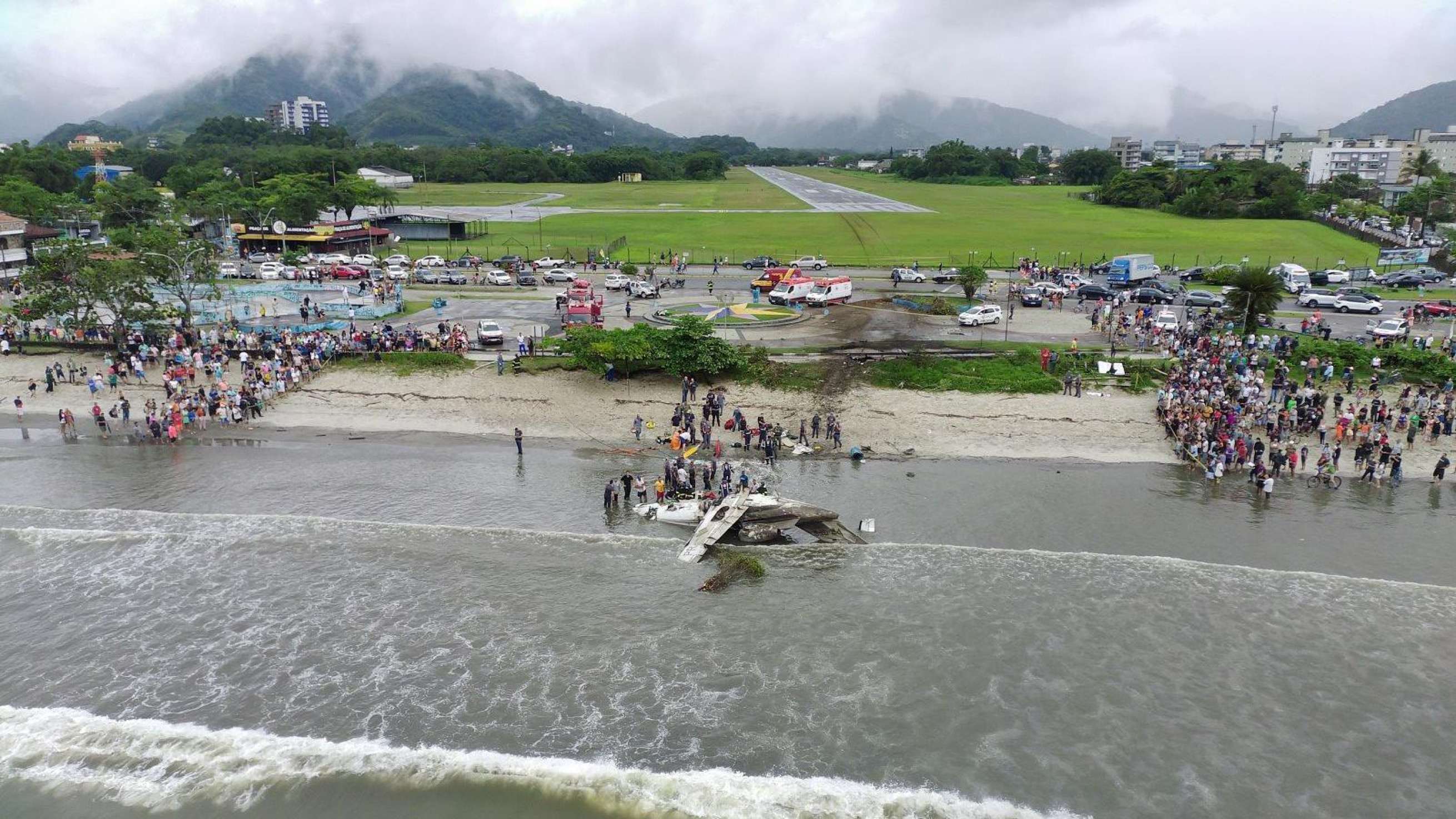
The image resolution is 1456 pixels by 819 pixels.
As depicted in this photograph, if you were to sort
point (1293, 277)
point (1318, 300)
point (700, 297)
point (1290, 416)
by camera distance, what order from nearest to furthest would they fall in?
point (1290, 416), point (1318, 300), point (700, 297), point (1293, 277)

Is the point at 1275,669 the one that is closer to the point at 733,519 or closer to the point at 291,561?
the point at 733,519

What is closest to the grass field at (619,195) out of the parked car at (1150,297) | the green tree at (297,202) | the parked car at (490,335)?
the green tree at (297,202)

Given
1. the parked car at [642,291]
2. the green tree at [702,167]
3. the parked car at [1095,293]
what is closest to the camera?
the parked car at [1095,293]

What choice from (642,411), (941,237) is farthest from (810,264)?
(642,411)

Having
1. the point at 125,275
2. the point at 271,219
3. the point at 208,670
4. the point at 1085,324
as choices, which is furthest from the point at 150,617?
the point at 271,219

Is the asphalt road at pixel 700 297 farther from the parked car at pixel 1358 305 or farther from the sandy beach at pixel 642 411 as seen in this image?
the sandy beach at pixel 642 411

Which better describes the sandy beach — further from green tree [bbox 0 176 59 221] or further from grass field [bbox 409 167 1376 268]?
green tree [bbox 0 176 59 221]

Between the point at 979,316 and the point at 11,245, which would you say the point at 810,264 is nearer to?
the point at 979,316
